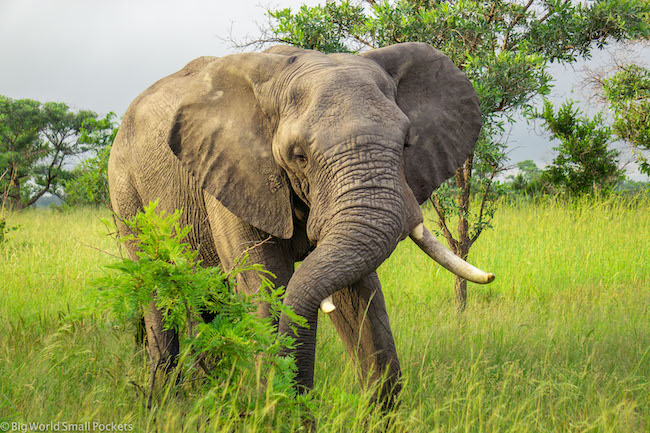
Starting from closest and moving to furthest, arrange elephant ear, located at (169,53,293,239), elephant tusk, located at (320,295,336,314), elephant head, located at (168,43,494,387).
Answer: elephant tusk, located at (320,295,336,314) < elephant head, located at (168,43,494,387) < elephant ear, located at (169,53,293,239)

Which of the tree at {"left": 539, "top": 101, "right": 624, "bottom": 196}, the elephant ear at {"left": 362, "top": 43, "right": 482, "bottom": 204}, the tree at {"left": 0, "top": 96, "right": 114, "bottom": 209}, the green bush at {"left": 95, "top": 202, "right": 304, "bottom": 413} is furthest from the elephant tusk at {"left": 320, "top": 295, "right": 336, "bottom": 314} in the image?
the tree at {"left": 0, "top": 96, "right": 114, "bottom": 209}

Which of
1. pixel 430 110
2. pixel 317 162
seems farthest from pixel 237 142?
pixel 430 110

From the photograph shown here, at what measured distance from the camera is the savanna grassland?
3320mm

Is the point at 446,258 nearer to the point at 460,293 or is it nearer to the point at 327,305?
the point at 327,305

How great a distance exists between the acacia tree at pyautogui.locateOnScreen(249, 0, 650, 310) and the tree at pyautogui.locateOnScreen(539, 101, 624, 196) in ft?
22.7

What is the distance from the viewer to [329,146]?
3.28 meters

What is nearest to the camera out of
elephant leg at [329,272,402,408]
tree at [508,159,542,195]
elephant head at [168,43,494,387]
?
elephant head at [168,43,494,387]

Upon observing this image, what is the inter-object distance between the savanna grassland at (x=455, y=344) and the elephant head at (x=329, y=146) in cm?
72

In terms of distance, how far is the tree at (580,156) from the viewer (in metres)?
13.5

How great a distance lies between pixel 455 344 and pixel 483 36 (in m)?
3.28

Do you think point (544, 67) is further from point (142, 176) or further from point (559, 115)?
point (559, 115)

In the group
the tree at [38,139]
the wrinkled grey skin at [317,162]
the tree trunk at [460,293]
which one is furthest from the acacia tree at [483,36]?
the tree at [38,139]

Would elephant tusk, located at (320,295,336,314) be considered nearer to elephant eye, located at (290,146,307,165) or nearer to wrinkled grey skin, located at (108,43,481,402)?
wrinkled grey skin, located at (108,43,481,402)

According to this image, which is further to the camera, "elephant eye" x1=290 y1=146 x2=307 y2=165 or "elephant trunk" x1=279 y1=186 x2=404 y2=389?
"elephant eye" x1=290 y1=146 x2=307 y2=165
